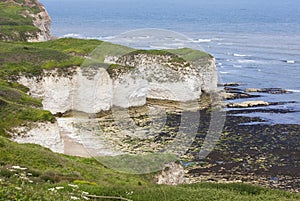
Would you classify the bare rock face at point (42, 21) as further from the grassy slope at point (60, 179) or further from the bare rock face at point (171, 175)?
the bare rock face at point (171, 175)

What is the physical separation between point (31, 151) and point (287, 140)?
85.3ft

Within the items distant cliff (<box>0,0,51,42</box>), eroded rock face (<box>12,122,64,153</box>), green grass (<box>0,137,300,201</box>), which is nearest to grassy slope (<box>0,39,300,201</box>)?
green grass (<box>0,137,300,201</box>)

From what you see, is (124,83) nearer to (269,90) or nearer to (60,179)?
(269,90)

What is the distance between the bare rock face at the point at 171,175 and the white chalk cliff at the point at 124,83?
22501 millimetres

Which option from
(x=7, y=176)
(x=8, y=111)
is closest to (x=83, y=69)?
(x=8, y=111)

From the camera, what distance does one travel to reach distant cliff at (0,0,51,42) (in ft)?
215

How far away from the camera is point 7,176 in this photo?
1639 centimetres

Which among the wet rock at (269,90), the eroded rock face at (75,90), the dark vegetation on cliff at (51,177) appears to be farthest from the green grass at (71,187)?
the wet rock at (269,90)

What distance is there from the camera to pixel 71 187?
648 inches

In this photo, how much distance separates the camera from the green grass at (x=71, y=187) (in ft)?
46.8

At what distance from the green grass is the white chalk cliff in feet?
83.0

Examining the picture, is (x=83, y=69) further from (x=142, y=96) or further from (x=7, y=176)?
(x=7, y=176)

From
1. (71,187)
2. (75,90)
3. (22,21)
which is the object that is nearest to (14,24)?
(22,21)

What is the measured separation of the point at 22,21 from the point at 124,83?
1139 inches
